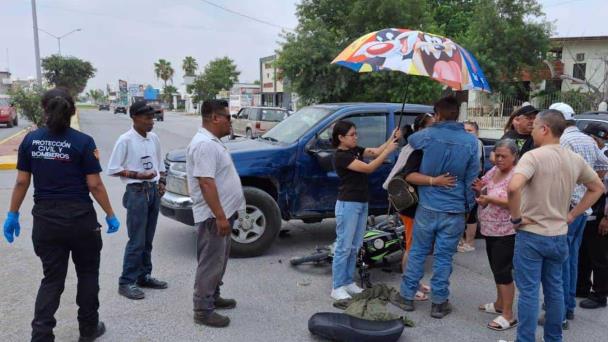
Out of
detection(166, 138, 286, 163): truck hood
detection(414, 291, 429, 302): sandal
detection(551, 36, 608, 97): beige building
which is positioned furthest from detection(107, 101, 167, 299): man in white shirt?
detection(551, 36, 608, 97): beige building

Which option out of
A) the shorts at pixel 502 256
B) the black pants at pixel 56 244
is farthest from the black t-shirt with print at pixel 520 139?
the black pants at pixel 56 244

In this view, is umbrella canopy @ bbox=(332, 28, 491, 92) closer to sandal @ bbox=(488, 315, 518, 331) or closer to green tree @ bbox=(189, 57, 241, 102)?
sandal @ bbox=(488, 315, 518, 331)

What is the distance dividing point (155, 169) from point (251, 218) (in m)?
1.38

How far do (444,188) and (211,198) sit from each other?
1.82 meters

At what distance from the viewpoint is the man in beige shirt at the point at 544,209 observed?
10.3 ft

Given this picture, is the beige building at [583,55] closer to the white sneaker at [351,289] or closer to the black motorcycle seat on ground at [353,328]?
the white sneaker at [351,289]

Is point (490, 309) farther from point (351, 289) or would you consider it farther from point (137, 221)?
point (137, 221)

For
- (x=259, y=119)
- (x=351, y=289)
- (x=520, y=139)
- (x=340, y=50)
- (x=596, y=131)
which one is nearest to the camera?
(x=596, y=131)

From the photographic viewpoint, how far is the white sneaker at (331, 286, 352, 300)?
4402 mm

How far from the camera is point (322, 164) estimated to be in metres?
5.51

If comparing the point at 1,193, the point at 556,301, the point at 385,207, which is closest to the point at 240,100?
the point at 1,193

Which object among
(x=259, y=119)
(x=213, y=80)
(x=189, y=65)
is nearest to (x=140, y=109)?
(x=259, y=119)

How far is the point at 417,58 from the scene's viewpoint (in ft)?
13.5

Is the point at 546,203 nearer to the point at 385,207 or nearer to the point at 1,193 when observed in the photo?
the point at 385,207
